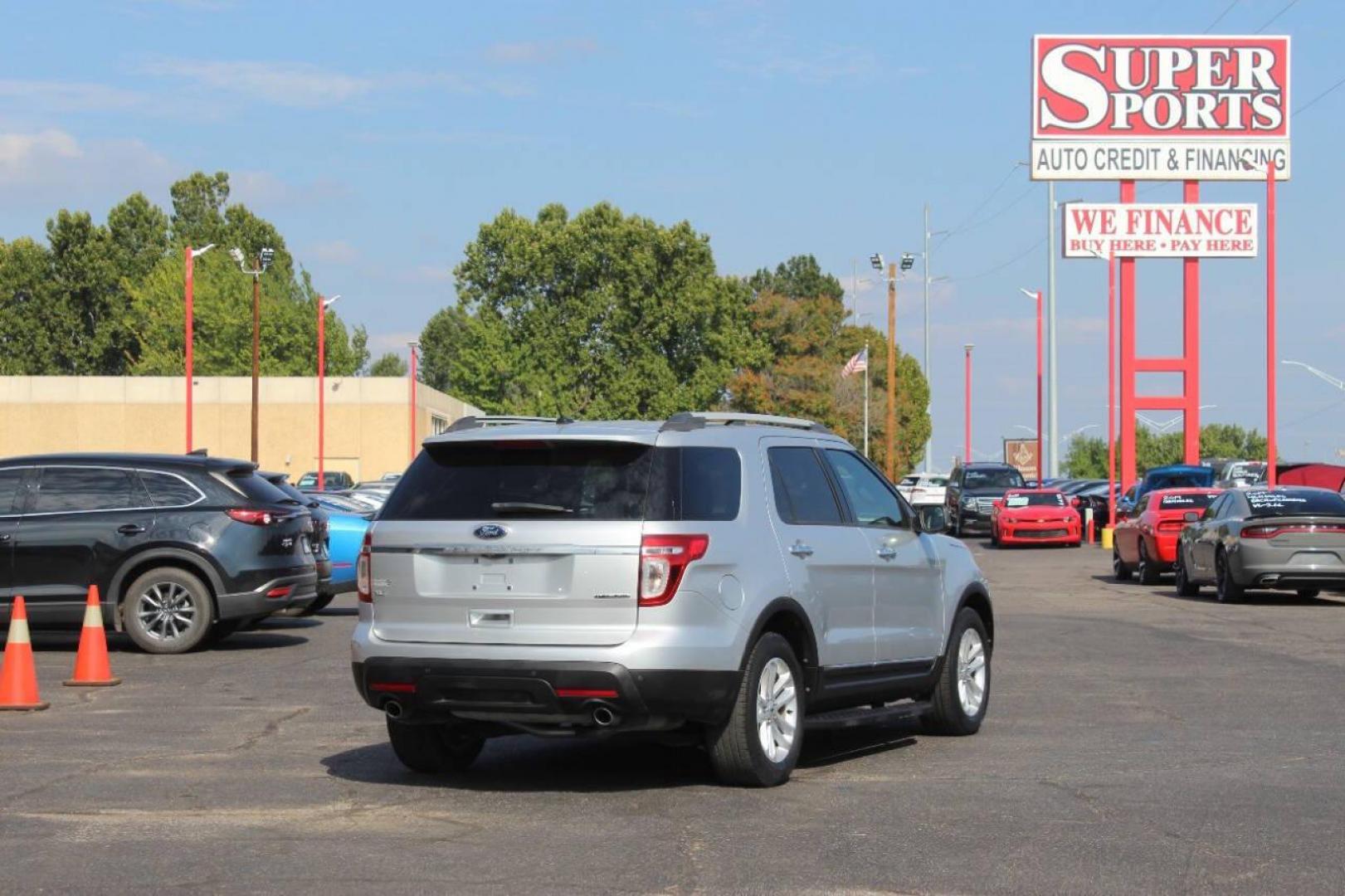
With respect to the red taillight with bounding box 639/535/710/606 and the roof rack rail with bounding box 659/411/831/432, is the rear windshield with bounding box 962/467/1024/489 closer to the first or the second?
the roof rack rail with bounding box 659/411/831/432

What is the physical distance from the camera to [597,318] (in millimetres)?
92375

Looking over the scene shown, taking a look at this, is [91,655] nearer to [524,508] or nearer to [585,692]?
[524,508]

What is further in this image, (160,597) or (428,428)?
(428,428)

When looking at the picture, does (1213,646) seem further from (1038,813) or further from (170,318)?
(170,318)

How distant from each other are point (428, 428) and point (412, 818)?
8099 cm

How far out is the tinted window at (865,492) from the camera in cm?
1066

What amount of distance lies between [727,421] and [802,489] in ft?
2.13

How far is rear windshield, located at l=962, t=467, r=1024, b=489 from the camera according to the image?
2090 inches

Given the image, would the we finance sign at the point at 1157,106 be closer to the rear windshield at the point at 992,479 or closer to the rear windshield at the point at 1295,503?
the rear windshield at the point at 992,479

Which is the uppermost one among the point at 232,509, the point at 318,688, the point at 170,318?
the point at 170,318

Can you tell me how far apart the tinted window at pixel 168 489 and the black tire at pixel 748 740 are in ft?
30.4

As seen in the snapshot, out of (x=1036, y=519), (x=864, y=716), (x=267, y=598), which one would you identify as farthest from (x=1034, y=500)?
(x=864, y=716)

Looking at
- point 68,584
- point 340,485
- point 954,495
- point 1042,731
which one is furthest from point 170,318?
point 1042,731

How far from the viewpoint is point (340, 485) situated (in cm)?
7469
